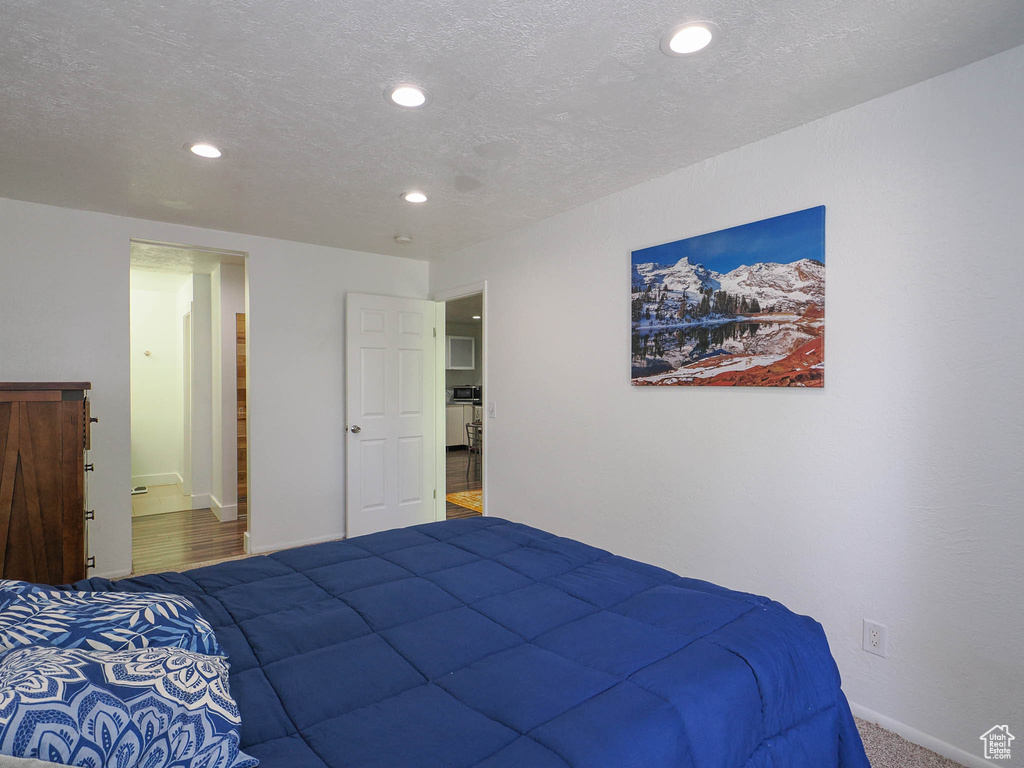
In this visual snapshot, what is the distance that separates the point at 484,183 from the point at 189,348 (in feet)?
16.0

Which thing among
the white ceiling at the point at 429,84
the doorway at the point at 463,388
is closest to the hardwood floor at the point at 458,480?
the doorway at the point at 463,388

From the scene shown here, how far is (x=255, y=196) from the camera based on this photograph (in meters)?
3.31

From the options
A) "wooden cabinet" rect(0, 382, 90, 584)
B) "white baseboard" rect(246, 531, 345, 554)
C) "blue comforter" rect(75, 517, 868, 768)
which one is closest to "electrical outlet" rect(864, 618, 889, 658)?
"blue comforter" rect(75, 517, 868, 768)

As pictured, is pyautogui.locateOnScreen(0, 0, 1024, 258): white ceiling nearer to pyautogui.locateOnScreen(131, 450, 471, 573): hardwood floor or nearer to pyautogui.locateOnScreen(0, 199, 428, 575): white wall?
pyautogui.locateOnScreen(0, 199, 428, 575): white wall

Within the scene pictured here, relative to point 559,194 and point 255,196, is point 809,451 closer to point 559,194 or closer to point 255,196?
point 559,194

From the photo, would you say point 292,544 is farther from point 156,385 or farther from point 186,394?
point 156,385

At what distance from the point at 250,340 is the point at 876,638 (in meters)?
4.24

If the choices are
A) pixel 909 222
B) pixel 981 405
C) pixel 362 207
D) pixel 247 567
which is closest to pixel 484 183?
pixel 362 207

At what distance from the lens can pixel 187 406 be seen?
258 inches

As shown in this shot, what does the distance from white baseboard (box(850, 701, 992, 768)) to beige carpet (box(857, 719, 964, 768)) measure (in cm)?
2

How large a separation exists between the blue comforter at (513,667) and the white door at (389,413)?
8.67 feet

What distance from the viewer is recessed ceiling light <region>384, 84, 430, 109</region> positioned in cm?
209

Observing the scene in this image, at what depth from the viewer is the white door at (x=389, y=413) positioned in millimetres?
4562

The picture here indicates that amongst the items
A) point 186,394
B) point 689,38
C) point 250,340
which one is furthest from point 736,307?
point 186,394
